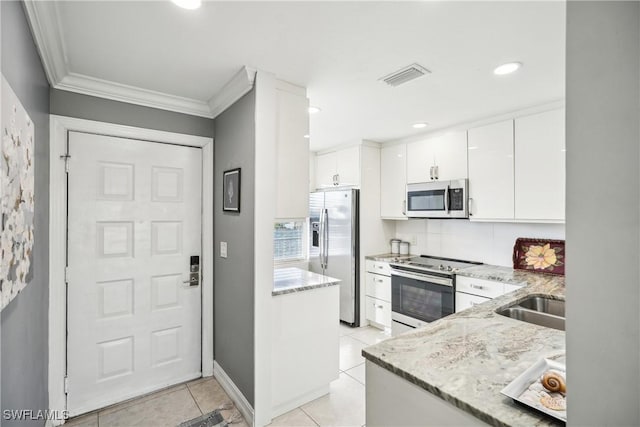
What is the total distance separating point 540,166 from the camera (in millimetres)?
2646

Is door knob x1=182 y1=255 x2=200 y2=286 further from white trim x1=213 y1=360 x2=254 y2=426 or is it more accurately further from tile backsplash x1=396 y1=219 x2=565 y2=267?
tile backsplash x1=396 y1=219 x2=565 y2=267

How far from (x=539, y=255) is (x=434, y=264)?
958 mm

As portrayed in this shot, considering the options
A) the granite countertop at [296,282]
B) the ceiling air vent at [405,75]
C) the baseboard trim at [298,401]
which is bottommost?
the baseboard trim at [298,401]

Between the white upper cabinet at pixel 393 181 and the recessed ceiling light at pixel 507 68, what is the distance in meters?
1.72

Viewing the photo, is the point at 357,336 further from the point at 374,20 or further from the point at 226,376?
the point at 374,20

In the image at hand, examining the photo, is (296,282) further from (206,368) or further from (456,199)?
(456,199)

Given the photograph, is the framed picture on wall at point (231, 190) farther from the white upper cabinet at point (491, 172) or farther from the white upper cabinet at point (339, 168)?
the white upper cabinet at point (491, 172)

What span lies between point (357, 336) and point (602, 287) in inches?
135

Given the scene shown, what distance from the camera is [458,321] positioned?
1565 mm

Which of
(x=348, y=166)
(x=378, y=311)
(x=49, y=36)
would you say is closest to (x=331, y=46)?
(x=49, y=36)


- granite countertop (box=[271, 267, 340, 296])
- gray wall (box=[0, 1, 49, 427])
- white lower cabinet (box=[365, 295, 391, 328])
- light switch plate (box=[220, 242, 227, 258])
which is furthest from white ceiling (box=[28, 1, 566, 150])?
white lower cabinet (box=[365, 295, 391, 328])

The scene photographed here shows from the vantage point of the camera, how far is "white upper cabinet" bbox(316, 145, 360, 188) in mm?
3965

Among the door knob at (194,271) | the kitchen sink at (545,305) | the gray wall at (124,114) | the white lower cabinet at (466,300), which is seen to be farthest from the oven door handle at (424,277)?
the gray wall at (124,114)

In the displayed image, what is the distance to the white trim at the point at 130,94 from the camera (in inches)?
83.5
